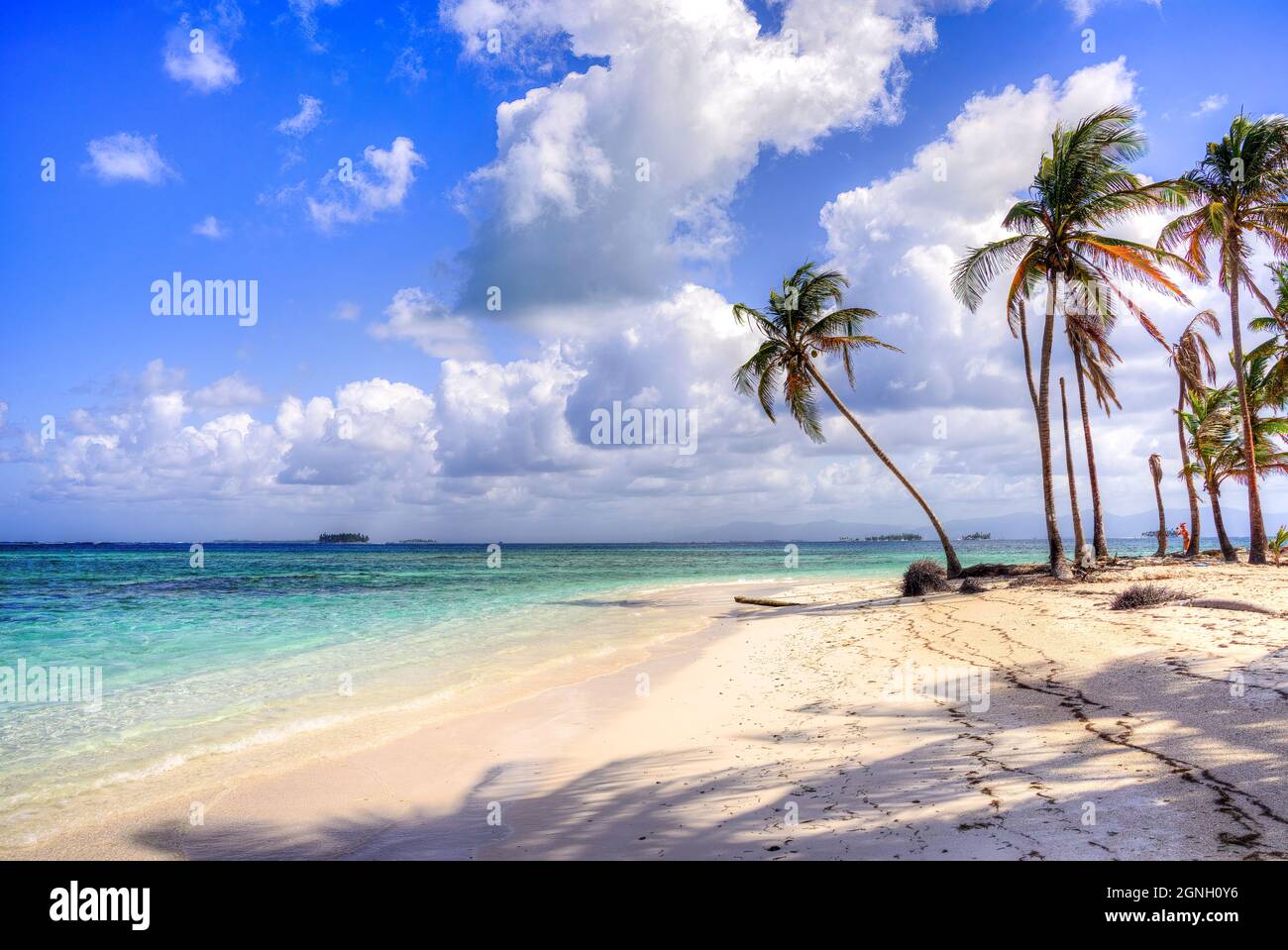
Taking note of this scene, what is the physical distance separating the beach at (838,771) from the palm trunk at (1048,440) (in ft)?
30.7

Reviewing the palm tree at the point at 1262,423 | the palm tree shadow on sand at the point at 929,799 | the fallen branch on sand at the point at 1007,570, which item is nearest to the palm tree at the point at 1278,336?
the palm tree at the point at 1262,423

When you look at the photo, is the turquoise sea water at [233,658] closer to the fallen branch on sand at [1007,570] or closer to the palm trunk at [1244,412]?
the fallen branch on sand at [1007,570]

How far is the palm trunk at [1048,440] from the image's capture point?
62.1ft

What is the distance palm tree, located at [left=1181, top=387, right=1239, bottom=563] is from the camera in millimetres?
27453

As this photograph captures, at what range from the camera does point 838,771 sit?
525 cm

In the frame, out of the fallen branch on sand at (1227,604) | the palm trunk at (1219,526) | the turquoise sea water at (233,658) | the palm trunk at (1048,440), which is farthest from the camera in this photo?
the palm trunk at (1219,526)

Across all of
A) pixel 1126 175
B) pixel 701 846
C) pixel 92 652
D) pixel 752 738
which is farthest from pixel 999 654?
pixel 92 652

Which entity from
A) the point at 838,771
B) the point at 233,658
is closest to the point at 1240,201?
the point at 838,771

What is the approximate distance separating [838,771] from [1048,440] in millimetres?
18753

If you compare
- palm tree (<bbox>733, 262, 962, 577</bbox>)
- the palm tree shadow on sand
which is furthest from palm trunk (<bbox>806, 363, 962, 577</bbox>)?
the palm tree shadow on sand

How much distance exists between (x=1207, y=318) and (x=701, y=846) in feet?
121

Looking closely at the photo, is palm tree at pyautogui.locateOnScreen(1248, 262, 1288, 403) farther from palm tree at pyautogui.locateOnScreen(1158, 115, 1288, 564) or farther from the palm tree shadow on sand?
the palm tree shadow on sand

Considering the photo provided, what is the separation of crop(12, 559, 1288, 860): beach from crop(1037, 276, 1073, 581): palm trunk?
9.37 meters
